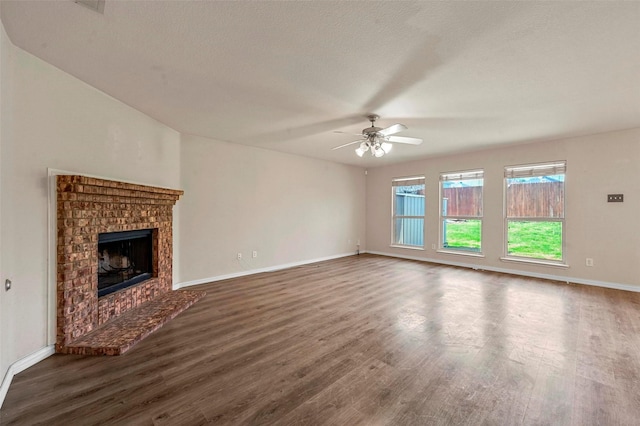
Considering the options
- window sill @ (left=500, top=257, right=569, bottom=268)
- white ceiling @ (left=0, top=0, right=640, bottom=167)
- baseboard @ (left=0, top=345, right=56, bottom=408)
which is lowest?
baseboard @ (left=0, top=345, right=56, bottom=408)

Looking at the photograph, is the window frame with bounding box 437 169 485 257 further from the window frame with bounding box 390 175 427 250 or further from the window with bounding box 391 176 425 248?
the window with bounding box 391 176 425 248

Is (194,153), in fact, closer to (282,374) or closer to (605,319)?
(282,374)

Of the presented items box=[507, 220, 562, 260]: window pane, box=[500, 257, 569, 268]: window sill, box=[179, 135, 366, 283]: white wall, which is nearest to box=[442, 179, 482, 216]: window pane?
box=[507, 220, 562, 260]: window pane

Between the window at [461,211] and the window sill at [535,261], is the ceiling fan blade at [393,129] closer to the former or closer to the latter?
the window at [461,211]

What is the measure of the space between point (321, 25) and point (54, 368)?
10.6ft

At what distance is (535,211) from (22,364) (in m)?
7.06

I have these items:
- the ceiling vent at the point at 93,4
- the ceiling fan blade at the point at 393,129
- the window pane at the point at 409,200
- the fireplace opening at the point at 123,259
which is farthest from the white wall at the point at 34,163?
the window pane at the point at 409,200

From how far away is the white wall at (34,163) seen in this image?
1.91 m

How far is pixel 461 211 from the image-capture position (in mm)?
5898

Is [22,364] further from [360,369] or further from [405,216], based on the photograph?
[405,216]

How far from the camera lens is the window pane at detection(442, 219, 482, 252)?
5.71 metres

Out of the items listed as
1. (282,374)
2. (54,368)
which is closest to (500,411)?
(282,374)

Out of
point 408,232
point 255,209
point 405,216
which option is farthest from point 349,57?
point 408,232

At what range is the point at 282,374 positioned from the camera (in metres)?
1.99
